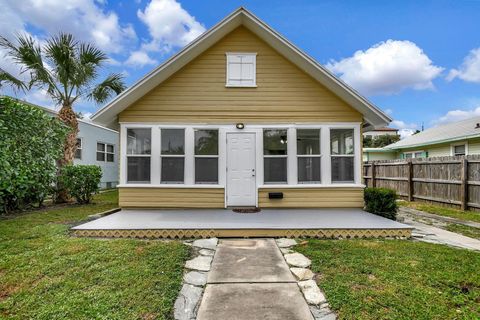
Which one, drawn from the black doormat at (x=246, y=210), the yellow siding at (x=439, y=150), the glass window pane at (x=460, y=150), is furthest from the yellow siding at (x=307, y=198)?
the yellow siding at (x=439, y=150)

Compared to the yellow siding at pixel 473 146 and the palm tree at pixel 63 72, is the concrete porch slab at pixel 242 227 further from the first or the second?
the yellow siding at pixel 473 146

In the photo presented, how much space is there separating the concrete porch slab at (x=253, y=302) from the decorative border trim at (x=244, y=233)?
2.06m

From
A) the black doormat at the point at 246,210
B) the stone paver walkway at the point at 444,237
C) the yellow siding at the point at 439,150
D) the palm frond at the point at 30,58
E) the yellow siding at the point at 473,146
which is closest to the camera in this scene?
the stone paver walkway at the point at 444,237

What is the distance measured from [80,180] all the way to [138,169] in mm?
3422

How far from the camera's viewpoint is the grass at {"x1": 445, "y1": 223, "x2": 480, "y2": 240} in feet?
18.5

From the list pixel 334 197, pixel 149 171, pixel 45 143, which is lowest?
pixel 334 197

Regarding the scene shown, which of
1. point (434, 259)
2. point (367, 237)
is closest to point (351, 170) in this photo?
point (367, 237)

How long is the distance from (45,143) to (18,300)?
7.12 m

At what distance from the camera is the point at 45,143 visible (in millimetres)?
8492

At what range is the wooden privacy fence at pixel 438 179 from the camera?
317 inches

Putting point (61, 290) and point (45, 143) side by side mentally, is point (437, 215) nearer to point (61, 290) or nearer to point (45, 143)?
point (61, 290)

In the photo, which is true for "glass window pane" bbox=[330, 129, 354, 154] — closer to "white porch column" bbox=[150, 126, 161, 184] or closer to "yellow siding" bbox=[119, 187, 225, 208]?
"yellow siding" bbox=[119, 187, 225, 208]

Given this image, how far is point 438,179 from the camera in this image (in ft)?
30.2

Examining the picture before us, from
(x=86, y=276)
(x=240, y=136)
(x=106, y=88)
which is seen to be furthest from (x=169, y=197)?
(x=106, y=88)
